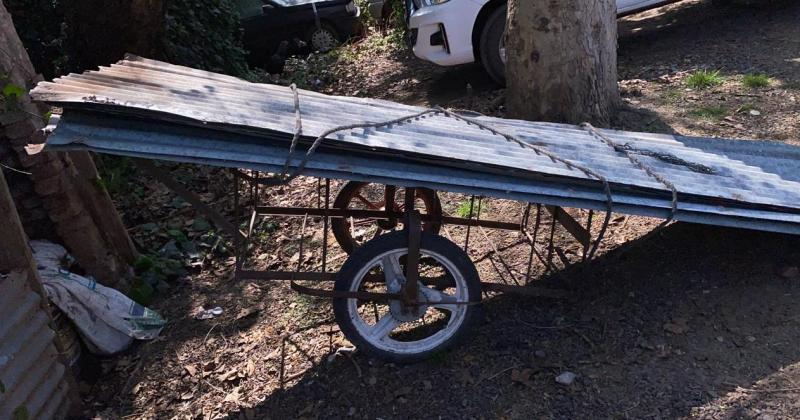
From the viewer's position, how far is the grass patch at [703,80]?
640 cm

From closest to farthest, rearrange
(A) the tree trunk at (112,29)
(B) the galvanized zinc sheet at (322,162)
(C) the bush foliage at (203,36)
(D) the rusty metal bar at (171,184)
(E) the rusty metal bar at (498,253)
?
(B) the galvanized zinc sheet at (322,162) → (D) the rusty metal bar at (171,184) → (E) the rusty metal bar at (498,253) → (A) the tree trunk at (112,29) → (C) the bush foliage at (203,36)

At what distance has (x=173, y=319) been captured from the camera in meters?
4.34

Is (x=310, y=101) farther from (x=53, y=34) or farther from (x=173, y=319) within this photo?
(x=53, y=34)

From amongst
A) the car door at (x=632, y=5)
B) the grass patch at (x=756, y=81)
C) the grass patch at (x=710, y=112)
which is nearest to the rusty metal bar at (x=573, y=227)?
the grass patch at (x=710, y=112)

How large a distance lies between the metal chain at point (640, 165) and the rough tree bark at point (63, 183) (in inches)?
122

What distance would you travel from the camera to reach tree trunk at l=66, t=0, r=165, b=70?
22.7 ft

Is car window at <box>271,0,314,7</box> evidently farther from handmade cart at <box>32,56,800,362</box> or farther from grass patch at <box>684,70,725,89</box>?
handmade cart at <box>32,56,800,362</box>

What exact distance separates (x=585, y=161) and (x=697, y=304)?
101 centimetres


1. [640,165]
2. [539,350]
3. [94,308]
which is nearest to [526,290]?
[539,350]

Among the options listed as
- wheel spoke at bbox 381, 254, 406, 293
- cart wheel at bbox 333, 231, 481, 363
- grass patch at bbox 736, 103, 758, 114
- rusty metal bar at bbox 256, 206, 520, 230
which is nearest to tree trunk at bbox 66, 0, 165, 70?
rusty metal bar at bbox 256, 206, 520, 230

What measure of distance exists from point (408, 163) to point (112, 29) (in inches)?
205

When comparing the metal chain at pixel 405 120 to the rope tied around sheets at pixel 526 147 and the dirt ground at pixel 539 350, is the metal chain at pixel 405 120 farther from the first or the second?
the dirt ground at pixel 539 350

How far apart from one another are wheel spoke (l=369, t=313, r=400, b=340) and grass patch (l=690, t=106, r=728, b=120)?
12.0ft

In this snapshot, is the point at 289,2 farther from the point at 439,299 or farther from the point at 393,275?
the point at 439,299
